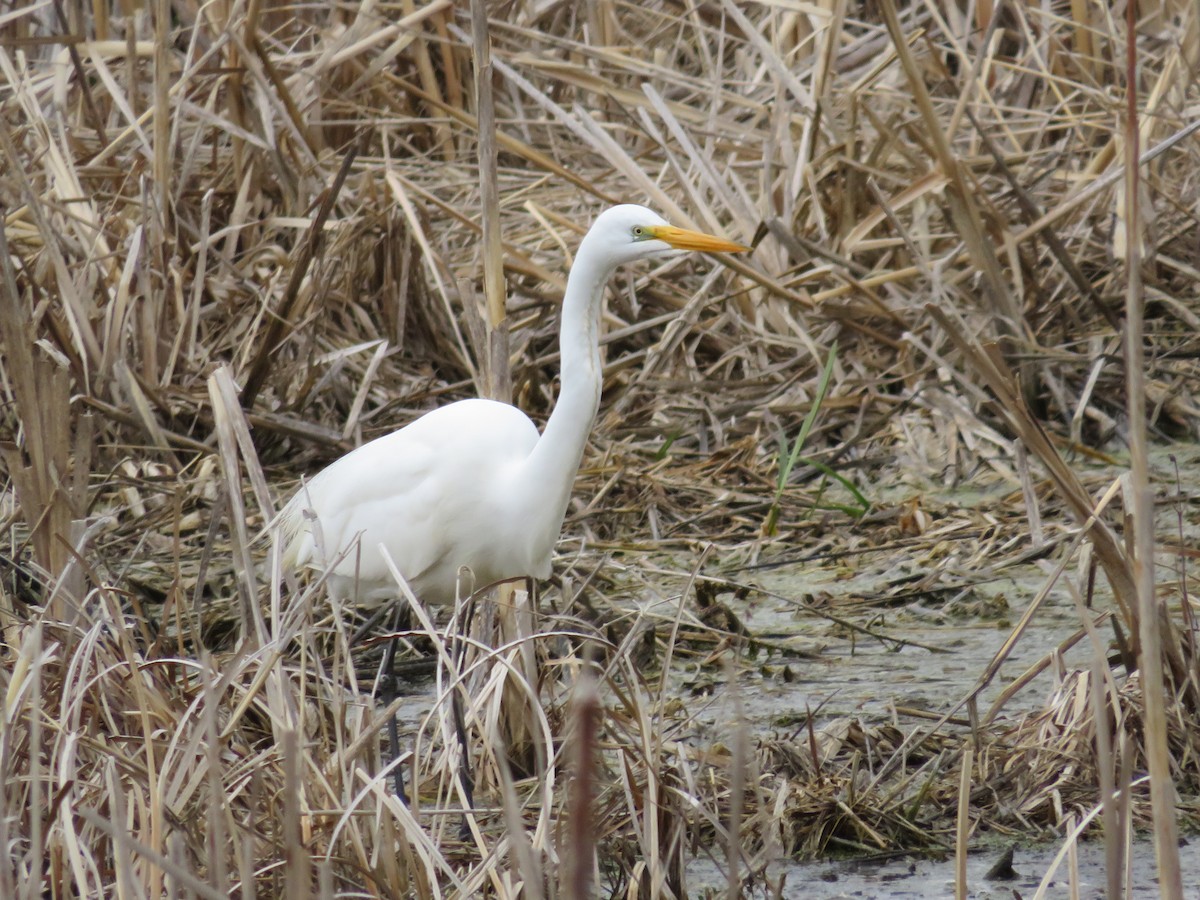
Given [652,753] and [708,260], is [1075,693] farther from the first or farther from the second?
[708,260]

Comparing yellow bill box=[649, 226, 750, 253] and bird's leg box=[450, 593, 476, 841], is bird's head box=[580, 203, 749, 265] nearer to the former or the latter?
yellow bill box=[649, 226, 750, 253]

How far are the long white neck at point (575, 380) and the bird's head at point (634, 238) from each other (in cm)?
3

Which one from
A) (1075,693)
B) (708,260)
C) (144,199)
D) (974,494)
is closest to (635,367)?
(708,260)

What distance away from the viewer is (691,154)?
478cm

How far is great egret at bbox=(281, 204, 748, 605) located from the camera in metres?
2.77

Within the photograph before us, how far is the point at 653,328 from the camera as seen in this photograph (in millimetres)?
4832

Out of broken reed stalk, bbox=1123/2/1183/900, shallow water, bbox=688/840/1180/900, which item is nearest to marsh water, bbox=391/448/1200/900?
shallow water, bbox=688/840/1180/900

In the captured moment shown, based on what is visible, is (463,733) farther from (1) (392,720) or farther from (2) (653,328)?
(2) (653,328)

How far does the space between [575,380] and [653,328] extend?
2.08 metres

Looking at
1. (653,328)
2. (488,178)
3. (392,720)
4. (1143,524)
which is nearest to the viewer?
(1143,524)

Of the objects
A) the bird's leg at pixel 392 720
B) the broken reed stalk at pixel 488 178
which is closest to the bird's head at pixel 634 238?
the broken reed stalk at pixel 488 178

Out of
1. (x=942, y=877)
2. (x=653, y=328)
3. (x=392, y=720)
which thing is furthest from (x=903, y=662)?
(x=653, y=328)

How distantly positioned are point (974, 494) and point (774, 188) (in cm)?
125

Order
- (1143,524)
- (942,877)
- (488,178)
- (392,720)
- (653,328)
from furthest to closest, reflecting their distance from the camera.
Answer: (653,328)
(392,720)
(488,178)
(942,877)
(1143,524)
